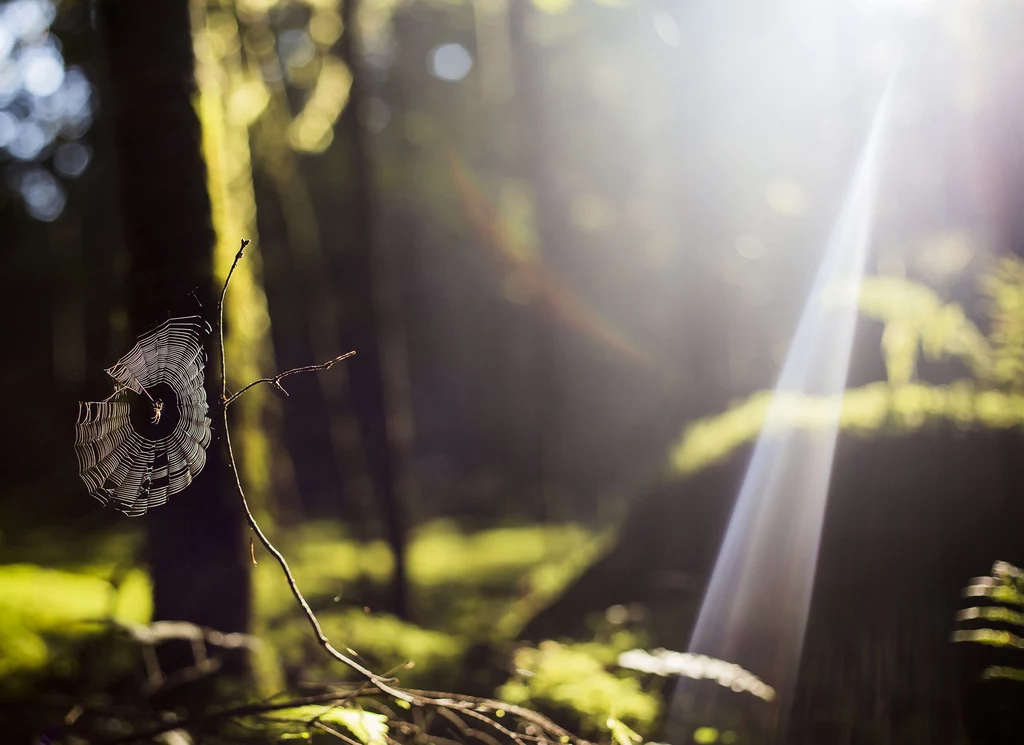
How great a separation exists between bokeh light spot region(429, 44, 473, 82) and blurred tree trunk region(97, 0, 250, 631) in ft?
27.7

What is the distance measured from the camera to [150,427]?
2.33 metres

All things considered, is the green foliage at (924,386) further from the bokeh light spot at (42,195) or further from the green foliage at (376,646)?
the bokeh light spot at (42,195)

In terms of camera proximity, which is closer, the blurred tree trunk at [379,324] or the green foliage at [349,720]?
the green foliage at [349,720]

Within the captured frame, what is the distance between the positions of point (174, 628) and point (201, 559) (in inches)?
14.1

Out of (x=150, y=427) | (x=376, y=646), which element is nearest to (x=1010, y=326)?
(x=376, y=646)

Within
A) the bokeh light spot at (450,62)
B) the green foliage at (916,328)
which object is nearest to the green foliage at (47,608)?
the green foliage at (916,328)

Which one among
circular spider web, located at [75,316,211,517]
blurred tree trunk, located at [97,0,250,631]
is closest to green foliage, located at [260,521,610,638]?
blurred tree trunk, located at [97,0,250,631]

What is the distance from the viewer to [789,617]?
134 inches

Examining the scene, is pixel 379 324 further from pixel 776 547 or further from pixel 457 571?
pixel 776 547

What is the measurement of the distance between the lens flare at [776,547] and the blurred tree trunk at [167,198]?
107 inches

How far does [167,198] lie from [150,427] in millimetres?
1094

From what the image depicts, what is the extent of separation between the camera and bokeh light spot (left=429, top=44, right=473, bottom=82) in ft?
34.4

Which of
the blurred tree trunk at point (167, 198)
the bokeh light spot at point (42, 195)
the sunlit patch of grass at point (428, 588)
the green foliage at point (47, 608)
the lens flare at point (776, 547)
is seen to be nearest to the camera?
the blurred tree trunk at point (167, 198)

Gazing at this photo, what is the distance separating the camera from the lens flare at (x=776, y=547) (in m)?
3.38
